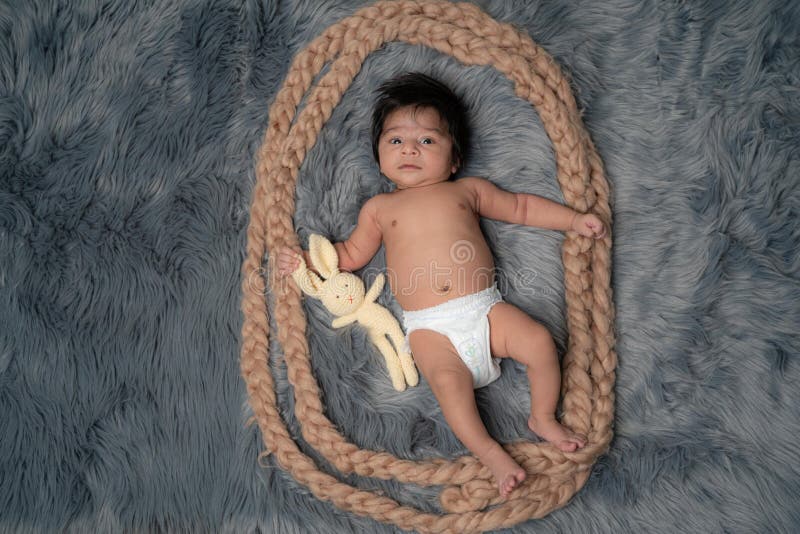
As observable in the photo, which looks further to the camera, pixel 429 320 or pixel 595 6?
pixel 595 6

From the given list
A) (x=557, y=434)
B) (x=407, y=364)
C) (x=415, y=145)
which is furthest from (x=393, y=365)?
(x=415, y=145)

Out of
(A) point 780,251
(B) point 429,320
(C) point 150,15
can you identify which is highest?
(C) point 150,15

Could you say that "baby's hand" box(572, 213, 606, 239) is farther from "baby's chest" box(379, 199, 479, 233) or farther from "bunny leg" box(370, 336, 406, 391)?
"bunny leg" box(370, 336, 406, 391)

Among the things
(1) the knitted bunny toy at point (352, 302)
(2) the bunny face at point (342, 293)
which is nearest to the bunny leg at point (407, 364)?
(1) the knitted bunny toy at point (352, 302)

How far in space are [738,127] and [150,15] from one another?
139 cm

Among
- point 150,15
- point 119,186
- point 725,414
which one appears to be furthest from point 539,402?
point 150,15

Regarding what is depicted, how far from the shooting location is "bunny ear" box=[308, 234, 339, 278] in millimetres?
Answer: 1430

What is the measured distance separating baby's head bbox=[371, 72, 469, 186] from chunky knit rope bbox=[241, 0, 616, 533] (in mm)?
116

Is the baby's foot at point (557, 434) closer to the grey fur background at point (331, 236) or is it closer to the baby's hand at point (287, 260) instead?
the grey fur background at point (331, 236)

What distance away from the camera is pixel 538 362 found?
1313mm

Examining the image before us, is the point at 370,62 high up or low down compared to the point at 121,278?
up

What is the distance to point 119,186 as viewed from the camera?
152 centimetres

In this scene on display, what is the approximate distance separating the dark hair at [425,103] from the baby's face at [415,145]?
0.05 feet

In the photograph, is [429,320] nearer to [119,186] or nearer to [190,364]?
[190,364]
